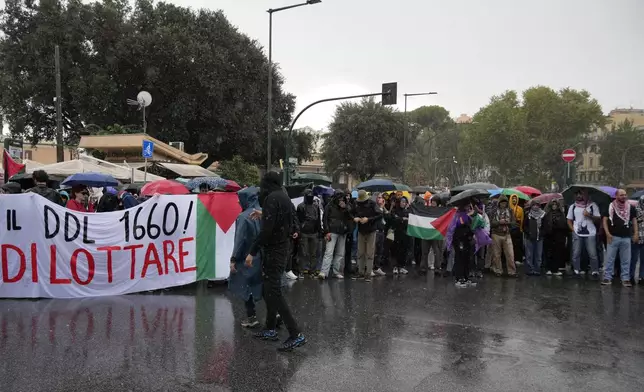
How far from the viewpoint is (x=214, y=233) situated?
8688 millimetres

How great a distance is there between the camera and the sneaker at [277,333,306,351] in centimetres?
514

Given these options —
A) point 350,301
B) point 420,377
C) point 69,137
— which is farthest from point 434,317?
point 69,137

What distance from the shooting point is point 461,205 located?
933 centimetres

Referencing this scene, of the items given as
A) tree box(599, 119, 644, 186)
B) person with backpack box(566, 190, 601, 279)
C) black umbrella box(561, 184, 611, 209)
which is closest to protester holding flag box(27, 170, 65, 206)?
person with backpack box(566, 190, 601, 279)

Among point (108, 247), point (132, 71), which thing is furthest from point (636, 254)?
point (132, 71)

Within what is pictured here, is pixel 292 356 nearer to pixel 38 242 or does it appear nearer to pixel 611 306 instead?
pixel 38 242

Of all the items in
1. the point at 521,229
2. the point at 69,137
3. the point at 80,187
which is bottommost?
the point at 521,229

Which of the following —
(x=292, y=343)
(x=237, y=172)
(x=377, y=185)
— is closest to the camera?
(x=292, y=343)

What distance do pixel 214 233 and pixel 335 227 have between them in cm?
226

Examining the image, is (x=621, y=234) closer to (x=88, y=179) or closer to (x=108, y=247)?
(x=108, y=247)

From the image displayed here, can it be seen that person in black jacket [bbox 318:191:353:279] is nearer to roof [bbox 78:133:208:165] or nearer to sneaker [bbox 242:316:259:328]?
sneaker [bbox 242:316:259:328]

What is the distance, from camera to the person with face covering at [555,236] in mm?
10461

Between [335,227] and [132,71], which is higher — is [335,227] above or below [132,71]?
below

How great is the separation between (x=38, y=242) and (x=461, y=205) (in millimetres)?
6927
